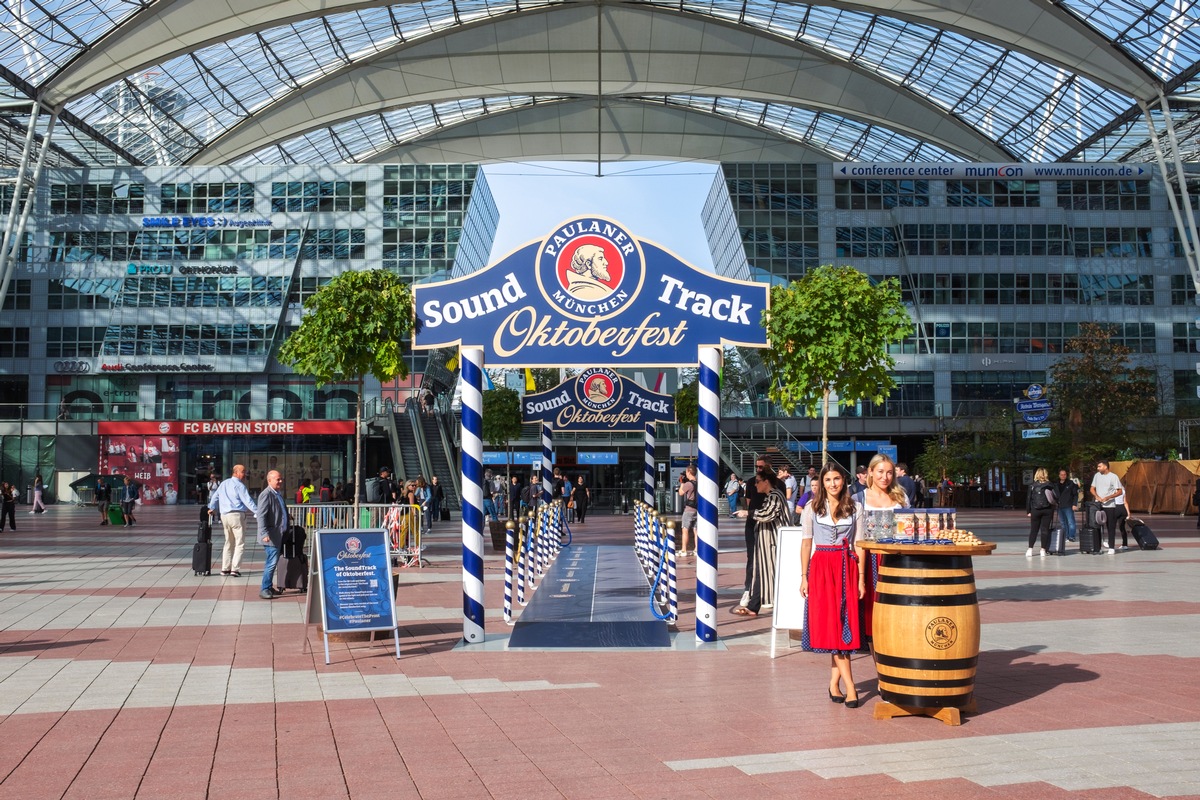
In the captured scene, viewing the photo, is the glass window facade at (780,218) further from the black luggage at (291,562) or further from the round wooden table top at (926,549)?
the round wooden table top at (926,549)

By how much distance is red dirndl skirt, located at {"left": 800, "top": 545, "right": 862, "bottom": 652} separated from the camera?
7762mm

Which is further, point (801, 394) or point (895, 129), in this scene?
point (895, 129)

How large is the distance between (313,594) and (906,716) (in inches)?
222

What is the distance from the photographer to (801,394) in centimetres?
2109

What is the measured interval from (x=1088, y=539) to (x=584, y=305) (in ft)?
48.6

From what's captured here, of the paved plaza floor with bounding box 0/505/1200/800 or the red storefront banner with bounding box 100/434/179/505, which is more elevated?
the red storefront banner with bounding box 100/434/179/505

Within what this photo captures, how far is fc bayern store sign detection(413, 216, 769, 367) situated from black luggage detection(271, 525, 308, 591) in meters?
5.24

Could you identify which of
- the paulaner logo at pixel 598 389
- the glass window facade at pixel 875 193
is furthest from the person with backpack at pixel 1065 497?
the glass window facade at pixel 875 193

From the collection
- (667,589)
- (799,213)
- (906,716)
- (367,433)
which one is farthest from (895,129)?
(906,716)

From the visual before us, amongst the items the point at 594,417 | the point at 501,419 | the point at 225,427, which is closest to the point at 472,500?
the point at 594,417

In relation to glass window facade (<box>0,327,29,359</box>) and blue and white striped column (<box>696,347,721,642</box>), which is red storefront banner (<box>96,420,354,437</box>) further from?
blue and white striped column (<box>696,347,721,642</box>)

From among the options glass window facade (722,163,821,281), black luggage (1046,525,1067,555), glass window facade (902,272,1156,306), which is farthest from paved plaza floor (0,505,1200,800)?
glass window facade (722,163,821,281)

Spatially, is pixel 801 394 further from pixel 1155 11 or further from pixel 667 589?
pixel 1155 11

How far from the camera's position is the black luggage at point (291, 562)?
50.5 feet
